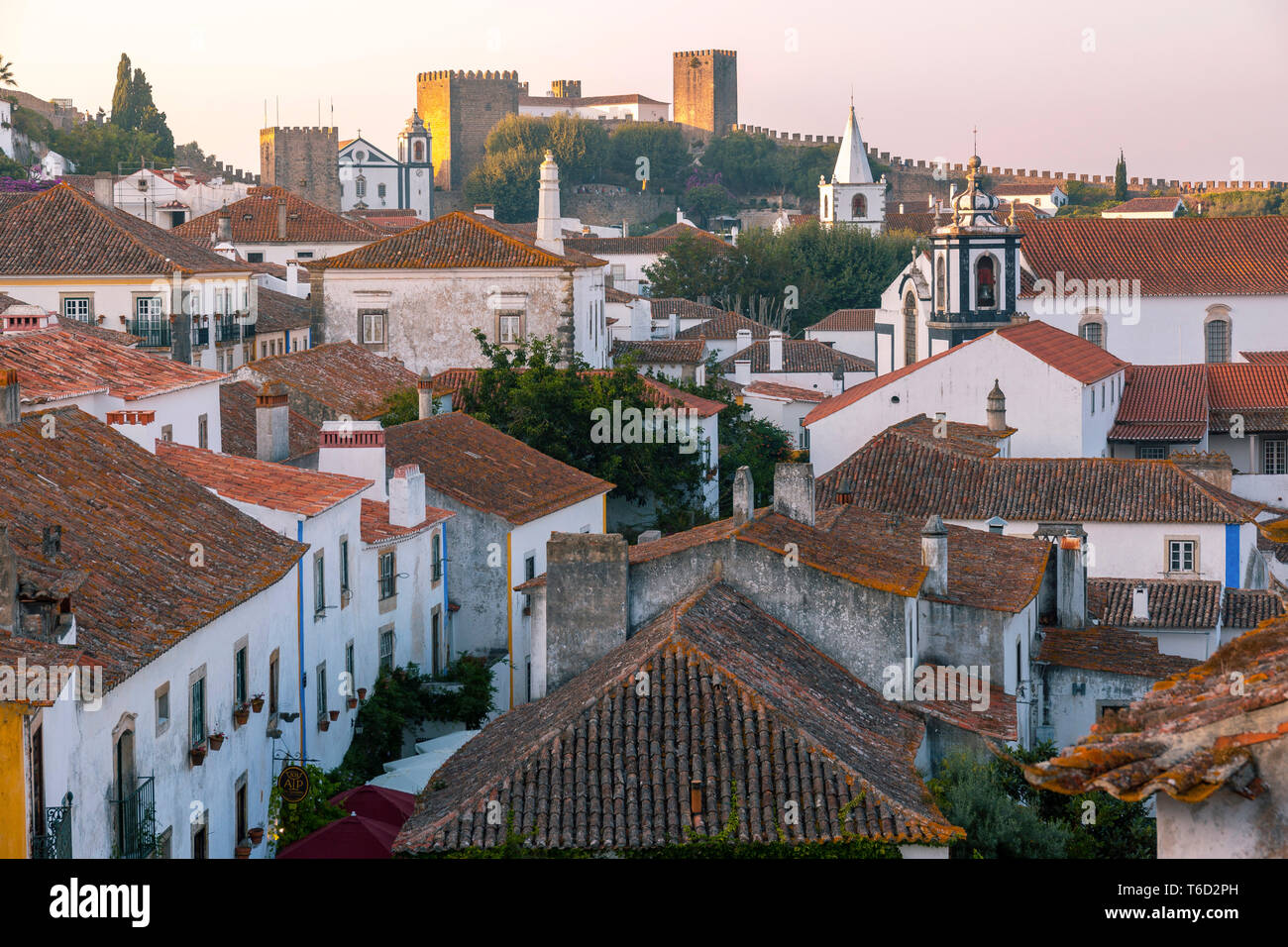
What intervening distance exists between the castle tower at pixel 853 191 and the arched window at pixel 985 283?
1926 inches

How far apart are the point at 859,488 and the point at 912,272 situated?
2799 cm

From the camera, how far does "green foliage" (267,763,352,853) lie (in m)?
17.6

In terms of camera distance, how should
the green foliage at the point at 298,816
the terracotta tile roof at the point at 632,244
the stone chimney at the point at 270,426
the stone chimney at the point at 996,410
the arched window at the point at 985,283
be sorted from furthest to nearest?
the terracotta tile roof at the point at 632,244 → the arched window at the point at 985,283 → the stone chimney at the point at 996,410 → the stone chimney at the point at 270,426 → the green foliage at the point at 298,816

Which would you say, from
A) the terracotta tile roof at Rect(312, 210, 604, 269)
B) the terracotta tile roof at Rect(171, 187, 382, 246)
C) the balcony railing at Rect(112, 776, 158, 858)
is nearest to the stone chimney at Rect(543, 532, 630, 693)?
the balcony railing at Rect(112, 776, 158, 858)

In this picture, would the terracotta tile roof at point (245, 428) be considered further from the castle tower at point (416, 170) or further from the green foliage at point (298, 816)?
the castle tower at point (416, 170)

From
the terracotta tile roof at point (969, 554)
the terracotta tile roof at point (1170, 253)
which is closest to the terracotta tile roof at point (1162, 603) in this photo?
the terracotta tile roof at point (969, 554)

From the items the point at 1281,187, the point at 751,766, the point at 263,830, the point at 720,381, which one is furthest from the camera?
the point at 1281,187

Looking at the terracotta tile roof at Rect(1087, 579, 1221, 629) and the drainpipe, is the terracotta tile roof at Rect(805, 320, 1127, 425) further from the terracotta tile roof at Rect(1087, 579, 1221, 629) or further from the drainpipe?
the drainpipe

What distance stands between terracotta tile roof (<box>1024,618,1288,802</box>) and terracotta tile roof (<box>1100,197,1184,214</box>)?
108 metres

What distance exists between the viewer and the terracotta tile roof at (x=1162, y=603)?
105ft

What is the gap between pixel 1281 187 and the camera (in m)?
125
